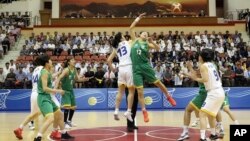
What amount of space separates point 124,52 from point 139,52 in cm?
49

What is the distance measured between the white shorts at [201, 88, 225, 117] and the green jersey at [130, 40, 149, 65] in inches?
94.3

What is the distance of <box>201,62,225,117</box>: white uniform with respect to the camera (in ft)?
30.3

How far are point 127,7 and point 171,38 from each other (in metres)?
9.86

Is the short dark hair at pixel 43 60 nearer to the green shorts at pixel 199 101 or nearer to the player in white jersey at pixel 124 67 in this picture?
the player in white jersey at pixel 124 67

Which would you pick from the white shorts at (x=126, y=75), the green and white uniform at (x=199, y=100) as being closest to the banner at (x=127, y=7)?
the white shorts at (x=126, y=75)

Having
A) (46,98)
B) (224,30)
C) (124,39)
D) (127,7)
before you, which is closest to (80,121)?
(124,39)

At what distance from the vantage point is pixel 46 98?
31.8ft

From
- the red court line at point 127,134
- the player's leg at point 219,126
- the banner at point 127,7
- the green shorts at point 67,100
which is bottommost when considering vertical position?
the red court line at point 127,134

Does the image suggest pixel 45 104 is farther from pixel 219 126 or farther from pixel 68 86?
pixel 219 126

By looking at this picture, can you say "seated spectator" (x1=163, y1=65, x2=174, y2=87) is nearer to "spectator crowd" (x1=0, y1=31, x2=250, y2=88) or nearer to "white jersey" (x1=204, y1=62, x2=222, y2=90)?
"spectator crowd" (x1=0, y1=31, x2=250, y2=88)

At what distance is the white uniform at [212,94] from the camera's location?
364 inches

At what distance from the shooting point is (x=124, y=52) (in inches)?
452

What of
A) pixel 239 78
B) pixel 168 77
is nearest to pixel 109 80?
pixel 168 77

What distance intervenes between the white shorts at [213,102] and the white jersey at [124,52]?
9.21 ft
